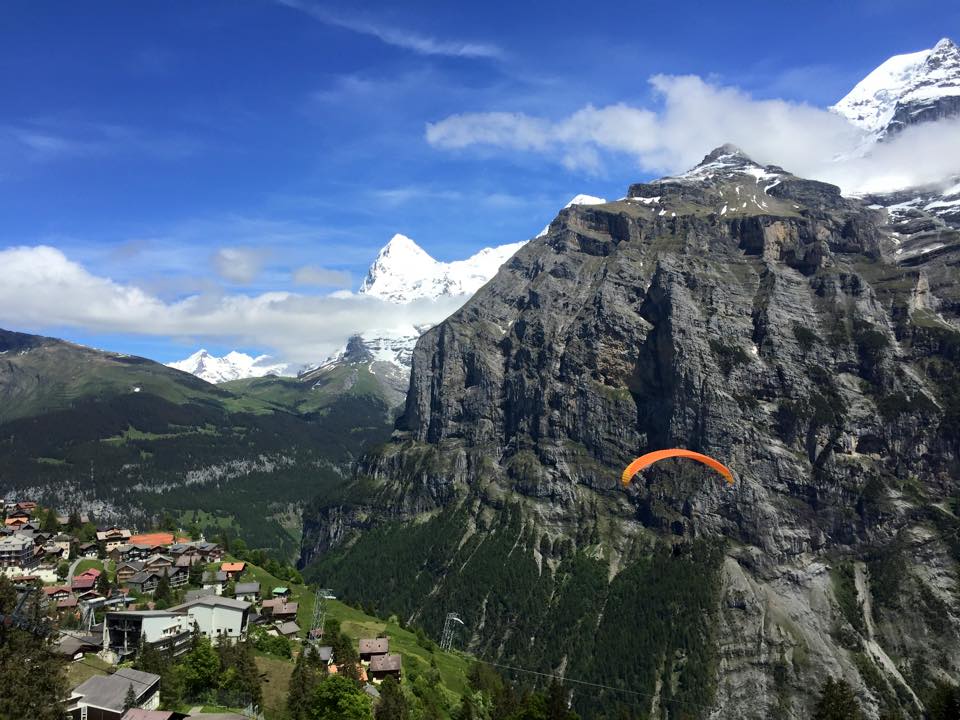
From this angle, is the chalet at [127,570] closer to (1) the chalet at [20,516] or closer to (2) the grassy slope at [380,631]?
(2) the grassy slope at [380,631]

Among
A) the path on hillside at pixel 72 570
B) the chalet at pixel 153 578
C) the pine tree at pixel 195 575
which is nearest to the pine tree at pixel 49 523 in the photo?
the path on hillside at pixel 72 570

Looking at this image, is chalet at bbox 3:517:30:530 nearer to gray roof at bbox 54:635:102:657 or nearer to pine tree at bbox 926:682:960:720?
gray roof at bbox 54:635:102:657

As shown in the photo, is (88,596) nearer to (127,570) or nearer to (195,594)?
(127,570)

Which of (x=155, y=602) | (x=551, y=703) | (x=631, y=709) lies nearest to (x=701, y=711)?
(x=631, y=709)

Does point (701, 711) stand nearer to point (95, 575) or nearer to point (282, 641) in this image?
point (282, 641)

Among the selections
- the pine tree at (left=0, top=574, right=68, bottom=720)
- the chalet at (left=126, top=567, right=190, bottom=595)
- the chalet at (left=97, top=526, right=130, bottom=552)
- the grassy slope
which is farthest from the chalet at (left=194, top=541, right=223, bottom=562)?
the pine tree at (left=0, top=574, right=68, bottom=720)

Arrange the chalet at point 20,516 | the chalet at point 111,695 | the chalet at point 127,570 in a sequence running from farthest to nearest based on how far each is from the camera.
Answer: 1. the chalet at point 20,516
2. the chalet at point 127,570
3. the chalet at point 111,695
